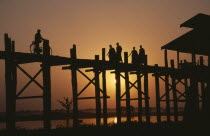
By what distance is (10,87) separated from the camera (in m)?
13.5

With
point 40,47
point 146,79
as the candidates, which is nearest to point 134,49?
point 146,79

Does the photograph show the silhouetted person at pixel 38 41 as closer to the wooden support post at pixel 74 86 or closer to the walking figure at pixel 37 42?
the walking figure at pixel 37 42

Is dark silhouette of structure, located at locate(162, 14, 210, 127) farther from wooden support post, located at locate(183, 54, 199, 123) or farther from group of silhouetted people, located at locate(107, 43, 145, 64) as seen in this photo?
group of silhouetted people, located at locate(107, 43, 145, 64)

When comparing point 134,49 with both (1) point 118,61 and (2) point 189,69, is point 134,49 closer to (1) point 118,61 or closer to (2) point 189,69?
(1) point 118,61

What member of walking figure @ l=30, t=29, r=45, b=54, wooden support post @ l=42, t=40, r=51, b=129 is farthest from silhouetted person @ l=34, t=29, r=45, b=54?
wooden support post @ l=42, t=40, r=51, b=129

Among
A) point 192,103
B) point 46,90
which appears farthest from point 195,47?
point 46,90

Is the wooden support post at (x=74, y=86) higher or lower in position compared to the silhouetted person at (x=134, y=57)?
lower

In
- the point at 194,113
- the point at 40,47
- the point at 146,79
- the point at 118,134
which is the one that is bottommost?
the point at 118,134

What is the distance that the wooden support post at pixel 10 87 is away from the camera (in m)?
13.2

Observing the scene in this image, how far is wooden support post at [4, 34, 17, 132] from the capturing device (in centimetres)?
1322

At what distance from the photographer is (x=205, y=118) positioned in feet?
41.7

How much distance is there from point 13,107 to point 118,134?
4.46 metres

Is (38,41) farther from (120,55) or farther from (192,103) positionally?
(192,103)

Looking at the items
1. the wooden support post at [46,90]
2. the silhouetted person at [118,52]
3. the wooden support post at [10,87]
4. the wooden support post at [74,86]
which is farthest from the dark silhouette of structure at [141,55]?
the wooden support post at [10,87]
